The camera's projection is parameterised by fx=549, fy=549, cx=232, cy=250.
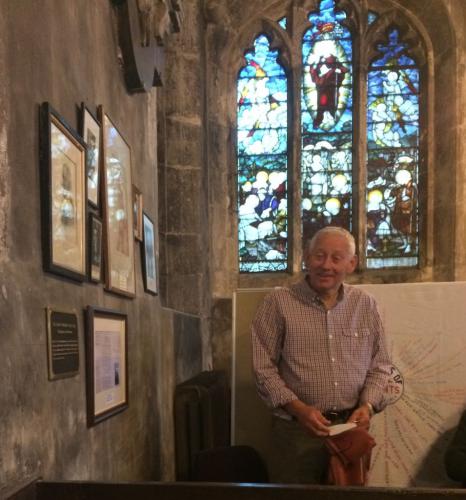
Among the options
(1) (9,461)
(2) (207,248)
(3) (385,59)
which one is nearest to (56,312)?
(1) (9,461)

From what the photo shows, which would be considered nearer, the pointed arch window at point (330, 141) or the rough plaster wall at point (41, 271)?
the rough plaster wall at point (41, 271)

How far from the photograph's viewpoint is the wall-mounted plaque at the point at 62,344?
1.41 metres

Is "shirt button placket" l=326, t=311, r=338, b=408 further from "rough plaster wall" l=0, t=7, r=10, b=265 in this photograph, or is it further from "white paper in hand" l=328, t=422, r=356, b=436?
"rough plaster wall" l=0, t=7, r=10, b=265

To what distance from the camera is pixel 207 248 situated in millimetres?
5504

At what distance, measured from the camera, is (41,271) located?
1.38m

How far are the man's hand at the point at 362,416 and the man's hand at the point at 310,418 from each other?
→ 0.09 m

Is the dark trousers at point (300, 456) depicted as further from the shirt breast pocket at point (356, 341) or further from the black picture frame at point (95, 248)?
the black picture frame at point (95, 248)

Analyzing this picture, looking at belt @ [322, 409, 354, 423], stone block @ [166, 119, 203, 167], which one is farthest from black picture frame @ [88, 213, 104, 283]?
stone block @ [166, 119, 203, 167]

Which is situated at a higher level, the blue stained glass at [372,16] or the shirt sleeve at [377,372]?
the blue stained glass at [372,16]

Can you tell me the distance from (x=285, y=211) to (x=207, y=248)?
999 millimetres

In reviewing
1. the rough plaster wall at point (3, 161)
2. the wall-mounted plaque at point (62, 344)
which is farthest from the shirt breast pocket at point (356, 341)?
the rough plaster wall at point (3, 161)

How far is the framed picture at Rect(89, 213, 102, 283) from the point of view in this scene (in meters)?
1.77

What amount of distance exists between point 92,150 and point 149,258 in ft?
3.38

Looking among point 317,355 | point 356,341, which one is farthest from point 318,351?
point 356,341
